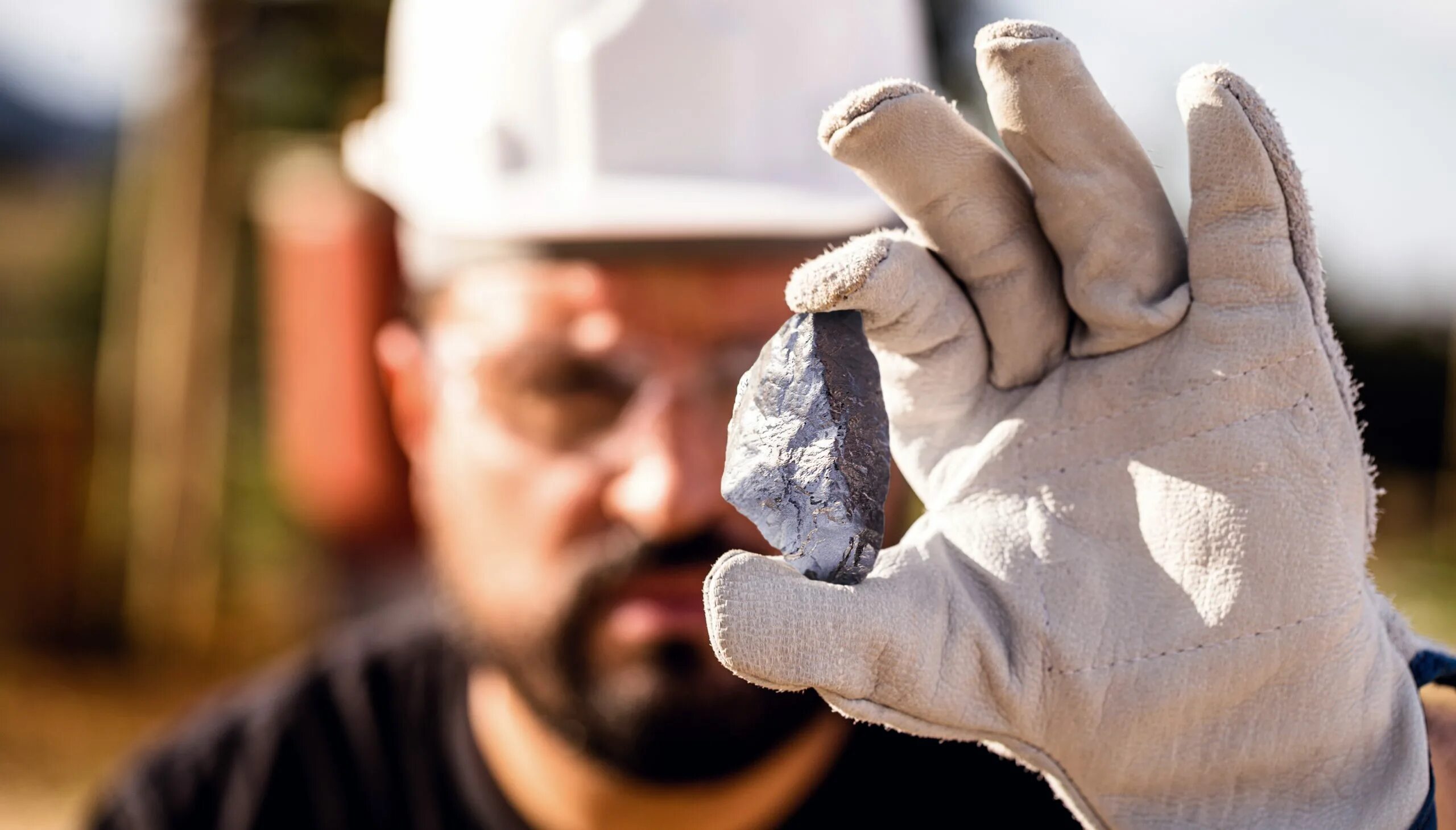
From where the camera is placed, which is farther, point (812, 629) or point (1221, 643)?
point (1221, 643)

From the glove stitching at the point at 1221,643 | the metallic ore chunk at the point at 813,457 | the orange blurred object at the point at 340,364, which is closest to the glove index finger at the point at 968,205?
the metallic ore chunk at the point at 813,457

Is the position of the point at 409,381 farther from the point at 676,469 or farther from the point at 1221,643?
the point at 1221,643

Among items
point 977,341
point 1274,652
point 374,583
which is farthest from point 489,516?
point 374,583

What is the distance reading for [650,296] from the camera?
2.16 m

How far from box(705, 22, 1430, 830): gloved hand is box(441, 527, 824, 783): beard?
3.65 ft

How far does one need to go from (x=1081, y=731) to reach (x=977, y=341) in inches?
14.0

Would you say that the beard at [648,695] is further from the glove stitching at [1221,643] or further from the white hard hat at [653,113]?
the glove stitching at [1221,643]

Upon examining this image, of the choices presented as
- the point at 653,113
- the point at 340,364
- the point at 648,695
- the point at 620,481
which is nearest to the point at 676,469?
the point at 620,481

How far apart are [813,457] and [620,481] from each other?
1.26 meters

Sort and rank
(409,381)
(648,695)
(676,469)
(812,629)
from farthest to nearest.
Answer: (409,381) → (648,695) → (676,469) → (812,629)

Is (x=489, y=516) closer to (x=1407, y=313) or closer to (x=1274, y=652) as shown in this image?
(x=1274, y=652)

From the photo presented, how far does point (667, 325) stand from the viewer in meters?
2.15

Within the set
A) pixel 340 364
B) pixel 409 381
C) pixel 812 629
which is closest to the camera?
pixel 812 629

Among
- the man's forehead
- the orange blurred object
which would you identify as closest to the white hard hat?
the man's forehead
